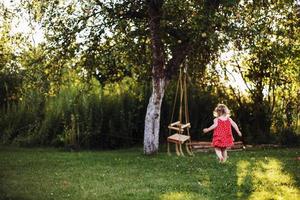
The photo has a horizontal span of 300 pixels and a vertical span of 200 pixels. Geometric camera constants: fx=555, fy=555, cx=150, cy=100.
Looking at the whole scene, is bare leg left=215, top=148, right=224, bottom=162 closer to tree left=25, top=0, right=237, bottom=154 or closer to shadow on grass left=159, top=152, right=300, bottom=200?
shadow on grass left=159, top=152, right=300, bottom=200

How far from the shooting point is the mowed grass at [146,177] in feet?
37.2

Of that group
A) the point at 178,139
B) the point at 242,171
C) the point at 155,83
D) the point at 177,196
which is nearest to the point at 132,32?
the point at 155,83

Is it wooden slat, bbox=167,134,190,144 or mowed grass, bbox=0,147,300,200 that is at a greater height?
wooden slat, bbox=167,134,190,144

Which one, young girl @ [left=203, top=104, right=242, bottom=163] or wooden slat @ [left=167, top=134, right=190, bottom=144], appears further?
wooden slat @ [left=167, top=134, right=190, bottom=144]

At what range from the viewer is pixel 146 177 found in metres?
13.5

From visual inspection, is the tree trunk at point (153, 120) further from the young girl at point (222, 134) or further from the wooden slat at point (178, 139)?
the young girl at point (222, 134)

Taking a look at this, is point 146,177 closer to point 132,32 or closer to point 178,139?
point 178,139

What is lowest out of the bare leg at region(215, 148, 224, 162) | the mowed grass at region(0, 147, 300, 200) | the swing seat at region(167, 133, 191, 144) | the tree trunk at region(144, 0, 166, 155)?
the mowed grass at region(0, 147, 300, 200)

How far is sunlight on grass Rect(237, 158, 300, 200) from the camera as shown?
11305 mm

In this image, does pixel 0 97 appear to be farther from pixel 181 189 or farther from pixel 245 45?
pixel 181 189

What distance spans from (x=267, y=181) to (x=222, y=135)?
4.33 m

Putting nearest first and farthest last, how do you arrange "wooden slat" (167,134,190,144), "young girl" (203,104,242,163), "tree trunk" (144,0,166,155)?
"young girl" (203,104,242,163)
"wooden slat" (167,134,190,144)
"tree trunk" (144,0,166,155)

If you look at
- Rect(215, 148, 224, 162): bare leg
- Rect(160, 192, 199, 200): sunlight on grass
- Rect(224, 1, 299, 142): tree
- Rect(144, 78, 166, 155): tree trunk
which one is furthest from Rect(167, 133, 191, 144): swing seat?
Rect(160, 192, 199, 200): sunlight on grass

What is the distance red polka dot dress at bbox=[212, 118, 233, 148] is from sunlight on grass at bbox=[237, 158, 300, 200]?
94 cm
